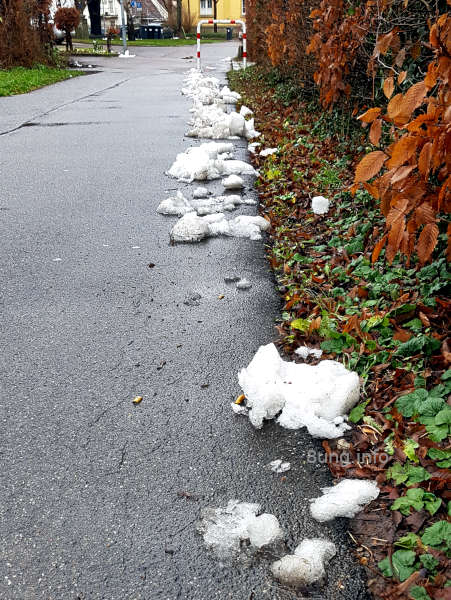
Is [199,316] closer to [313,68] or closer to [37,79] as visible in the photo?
[313,68]

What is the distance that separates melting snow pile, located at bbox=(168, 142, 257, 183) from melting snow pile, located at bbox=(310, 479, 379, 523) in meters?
4.43

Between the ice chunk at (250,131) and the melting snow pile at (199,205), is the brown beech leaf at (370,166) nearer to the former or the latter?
the melting snow pile at (199,205)

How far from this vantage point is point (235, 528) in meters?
1.80

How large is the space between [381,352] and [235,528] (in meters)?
1.09

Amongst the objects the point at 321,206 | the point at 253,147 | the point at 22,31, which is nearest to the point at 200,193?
the point at 321,206

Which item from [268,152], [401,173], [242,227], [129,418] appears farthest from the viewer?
[268,152]

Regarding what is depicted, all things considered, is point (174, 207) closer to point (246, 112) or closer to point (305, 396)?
point (305, 396)

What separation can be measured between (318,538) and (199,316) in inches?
62.8

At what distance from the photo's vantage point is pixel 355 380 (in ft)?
7.61

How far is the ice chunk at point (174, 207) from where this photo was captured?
4910mm

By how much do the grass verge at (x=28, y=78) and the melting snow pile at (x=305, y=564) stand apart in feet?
43.5

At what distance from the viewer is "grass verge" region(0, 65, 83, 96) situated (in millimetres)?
13531

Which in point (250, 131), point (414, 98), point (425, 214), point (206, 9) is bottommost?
point (250, 131)

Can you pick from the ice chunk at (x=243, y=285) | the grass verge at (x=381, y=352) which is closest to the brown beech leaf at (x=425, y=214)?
the grass verge at (x=381, y=352)
